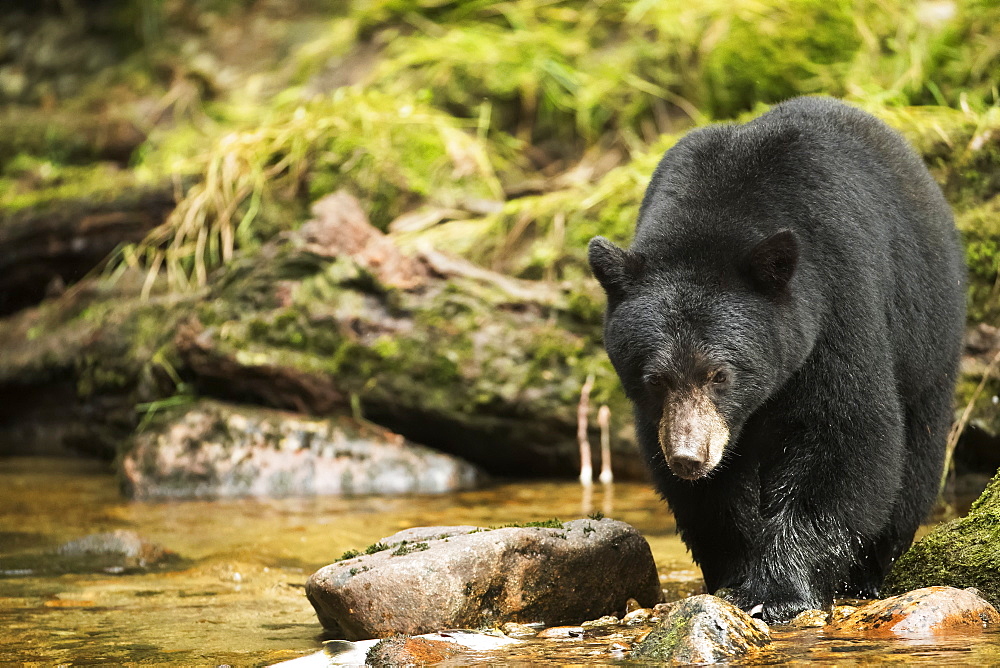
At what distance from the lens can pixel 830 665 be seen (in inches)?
130

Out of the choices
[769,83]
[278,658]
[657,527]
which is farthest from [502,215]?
[278,658]

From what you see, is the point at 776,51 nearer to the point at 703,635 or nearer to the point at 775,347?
the point at 775,347

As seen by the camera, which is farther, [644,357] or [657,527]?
[657,527]

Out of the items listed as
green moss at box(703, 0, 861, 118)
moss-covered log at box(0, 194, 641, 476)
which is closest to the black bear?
moss-covered log at box(0, 194, 641, 476)

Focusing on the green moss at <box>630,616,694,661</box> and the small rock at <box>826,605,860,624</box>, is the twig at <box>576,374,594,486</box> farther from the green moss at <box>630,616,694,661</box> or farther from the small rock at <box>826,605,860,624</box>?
the green moss at <box>630,616,694,661</box>

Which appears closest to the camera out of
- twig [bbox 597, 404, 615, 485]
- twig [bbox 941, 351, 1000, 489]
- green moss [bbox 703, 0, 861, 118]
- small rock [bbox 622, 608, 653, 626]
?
small rock [bbox 622, 608, 653, 626]

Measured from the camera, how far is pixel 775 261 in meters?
4.07

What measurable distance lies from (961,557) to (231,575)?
3.31m

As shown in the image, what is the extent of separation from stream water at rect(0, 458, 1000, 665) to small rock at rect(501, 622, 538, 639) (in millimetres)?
167

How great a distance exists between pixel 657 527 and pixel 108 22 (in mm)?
12912

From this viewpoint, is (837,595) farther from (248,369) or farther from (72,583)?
(248,369)

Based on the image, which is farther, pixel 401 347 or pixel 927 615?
pixel 401 347

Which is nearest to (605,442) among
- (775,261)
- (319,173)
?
(775,261)

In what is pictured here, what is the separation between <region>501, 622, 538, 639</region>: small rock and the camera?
4.05 metres
